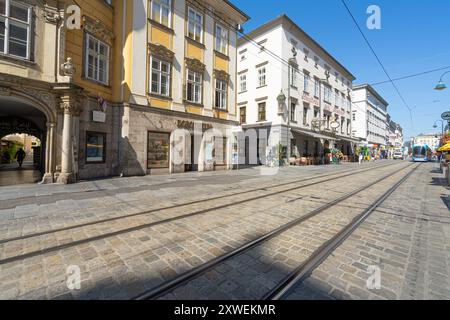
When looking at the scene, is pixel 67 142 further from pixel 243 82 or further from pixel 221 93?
pixel 243 82

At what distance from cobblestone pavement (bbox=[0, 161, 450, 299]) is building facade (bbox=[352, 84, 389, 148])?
1914 inches

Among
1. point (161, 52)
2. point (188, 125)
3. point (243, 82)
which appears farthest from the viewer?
point (243, 82)

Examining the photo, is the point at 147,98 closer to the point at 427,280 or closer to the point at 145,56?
the point at 145,56

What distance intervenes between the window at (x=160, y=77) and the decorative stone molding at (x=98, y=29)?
2395 mm

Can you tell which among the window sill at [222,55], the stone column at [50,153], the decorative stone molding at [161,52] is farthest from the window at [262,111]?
the stone column at [50,153]

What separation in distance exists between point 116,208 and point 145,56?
10.2 meters

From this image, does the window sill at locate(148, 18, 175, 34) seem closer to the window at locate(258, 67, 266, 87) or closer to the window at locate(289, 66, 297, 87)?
the window at locate(258, 67, 266, 87)

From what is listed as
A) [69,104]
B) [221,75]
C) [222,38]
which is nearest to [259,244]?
[69,104]

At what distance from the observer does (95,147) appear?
10820mm

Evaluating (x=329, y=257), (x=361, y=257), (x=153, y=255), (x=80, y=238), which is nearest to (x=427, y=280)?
(x=361, y=257)

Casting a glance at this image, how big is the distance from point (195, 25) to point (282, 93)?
11.5 meters

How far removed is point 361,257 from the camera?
10.1ft

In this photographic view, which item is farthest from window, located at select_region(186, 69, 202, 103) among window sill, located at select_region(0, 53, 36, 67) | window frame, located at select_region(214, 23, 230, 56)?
window sill, located at select_region(0, 53, 36, 67)
